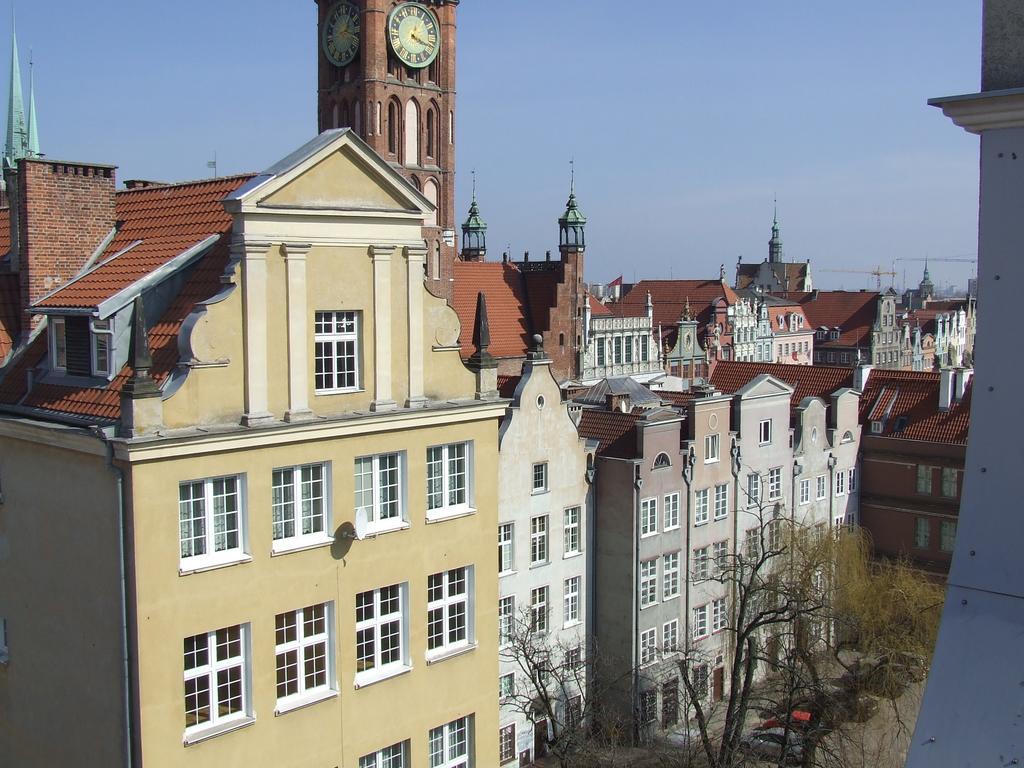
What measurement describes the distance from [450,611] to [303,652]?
2.93 meters

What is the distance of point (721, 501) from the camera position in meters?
35.6

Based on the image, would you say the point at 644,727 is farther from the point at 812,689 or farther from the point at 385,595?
the point at 385,595

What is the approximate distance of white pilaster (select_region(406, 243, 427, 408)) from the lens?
1686 cm

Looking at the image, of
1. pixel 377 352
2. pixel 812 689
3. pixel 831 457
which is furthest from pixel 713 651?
pixel 377 352

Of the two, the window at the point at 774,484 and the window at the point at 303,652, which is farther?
the window at the point at 774,484

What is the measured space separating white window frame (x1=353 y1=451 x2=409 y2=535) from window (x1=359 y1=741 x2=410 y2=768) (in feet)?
11.4

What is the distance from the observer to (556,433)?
30625 millimetres

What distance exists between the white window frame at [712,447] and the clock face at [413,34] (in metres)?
27.7

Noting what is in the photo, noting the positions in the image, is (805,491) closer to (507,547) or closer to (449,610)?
(507,547)

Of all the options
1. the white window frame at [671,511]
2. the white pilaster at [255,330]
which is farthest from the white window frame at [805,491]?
the white pilaster at [255,330]

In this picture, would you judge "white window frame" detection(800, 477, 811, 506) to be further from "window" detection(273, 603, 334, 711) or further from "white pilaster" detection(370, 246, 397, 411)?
"window" detection(273, 603, 334, 711)

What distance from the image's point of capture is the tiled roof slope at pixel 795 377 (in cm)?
4616

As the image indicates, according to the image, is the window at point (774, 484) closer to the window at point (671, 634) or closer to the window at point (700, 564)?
the window at point (700, 564)

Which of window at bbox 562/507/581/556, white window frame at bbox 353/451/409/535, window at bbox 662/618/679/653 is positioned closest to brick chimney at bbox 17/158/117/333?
white window frame at bbox 353/451/409/535
